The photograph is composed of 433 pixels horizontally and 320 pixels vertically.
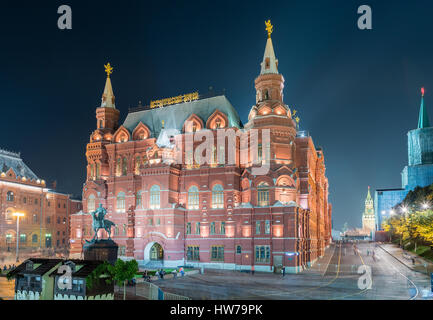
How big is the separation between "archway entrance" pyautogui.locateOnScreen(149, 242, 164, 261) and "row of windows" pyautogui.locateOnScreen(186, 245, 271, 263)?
4.74m

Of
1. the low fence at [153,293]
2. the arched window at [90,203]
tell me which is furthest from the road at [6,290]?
the arched window at [90,203]

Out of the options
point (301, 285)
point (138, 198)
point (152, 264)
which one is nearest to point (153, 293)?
point (301, 285)

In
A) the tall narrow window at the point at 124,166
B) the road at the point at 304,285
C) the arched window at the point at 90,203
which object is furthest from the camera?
the arched window at the point at 90,203

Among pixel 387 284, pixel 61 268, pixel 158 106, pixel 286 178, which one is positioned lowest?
pixel 387 284

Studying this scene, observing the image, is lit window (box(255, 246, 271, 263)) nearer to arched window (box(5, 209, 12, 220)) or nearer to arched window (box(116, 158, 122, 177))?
arched window (box(116, 158, 122, 177))

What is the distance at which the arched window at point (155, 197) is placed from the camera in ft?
202

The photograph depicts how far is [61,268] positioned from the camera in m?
27.4

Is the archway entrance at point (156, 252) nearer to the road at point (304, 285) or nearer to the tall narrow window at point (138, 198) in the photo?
the tall narrow window at point (138, 198)

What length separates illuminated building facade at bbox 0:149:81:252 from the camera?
8450cm

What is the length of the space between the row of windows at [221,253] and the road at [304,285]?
11.9 feet
